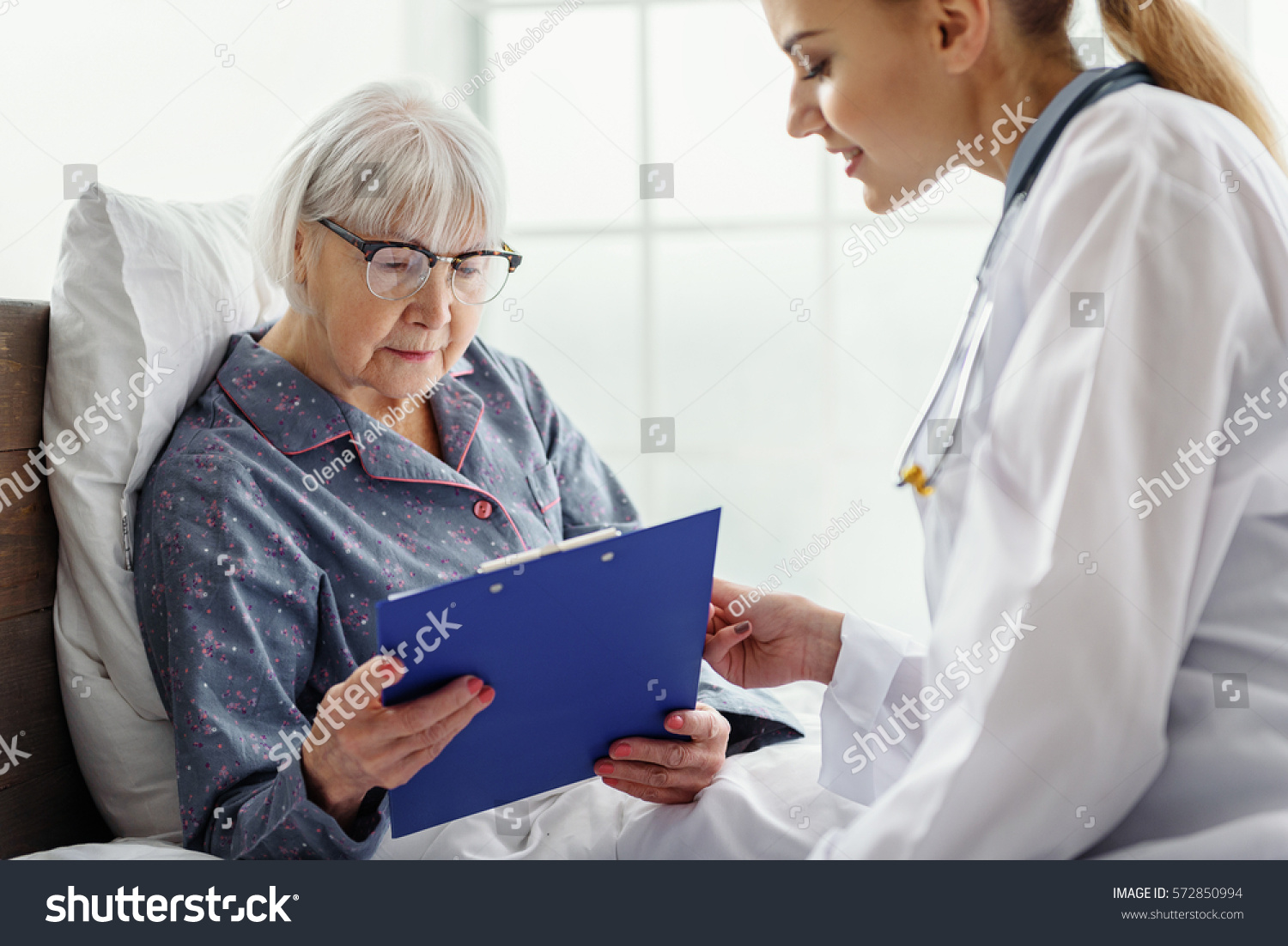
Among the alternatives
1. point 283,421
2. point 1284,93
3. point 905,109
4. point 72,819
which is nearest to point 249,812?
point 72,819

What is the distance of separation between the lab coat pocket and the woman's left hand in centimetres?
47

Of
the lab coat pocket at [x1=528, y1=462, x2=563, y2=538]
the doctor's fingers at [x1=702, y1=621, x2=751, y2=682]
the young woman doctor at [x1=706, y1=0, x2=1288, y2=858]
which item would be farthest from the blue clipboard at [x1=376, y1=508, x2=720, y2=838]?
the lab coat pocket at [x1=528, y1=462, x2=563, y2=538]

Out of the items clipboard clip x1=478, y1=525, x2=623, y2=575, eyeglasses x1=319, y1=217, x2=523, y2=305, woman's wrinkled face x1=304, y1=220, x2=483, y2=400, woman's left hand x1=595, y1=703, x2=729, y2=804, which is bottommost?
woman's left hand x1=595, y1=703, x2=729, y2=804

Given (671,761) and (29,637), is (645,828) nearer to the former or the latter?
(671,761)

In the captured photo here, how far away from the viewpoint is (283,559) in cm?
112

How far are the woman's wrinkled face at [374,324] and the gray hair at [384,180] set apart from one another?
0.06 ft

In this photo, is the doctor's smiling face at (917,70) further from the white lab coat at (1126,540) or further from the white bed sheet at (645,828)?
the white bed sheet at (645,828)

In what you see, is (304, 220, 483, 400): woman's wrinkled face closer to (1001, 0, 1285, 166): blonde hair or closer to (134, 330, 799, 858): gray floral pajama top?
(134, 330, 799, 858): gray floral pajama top

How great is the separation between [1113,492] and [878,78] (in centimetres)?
48

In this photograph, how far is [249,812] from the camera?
1.00 metres

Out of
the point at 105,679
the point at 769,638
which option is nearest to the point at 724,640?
the point at 769,638

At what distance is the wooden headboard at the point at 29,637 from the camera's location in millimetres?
1061

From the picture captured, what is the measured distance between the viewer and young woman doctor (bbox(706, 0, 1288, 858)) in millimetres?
656

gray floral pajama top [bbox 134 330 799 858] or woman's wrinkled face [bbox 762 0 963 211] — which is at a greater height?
woman's wrinkled face [bbox 762 0 963 211]
